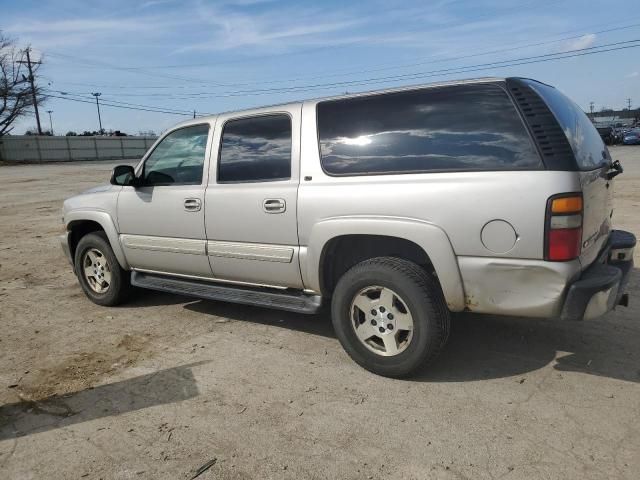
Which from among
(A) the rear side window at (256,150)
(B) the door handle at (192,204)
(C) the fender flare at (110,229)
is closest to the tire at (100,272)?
(C) the fender flare at (110,229)

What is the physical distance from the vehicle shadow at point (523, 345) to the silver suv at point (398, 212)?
453 mm

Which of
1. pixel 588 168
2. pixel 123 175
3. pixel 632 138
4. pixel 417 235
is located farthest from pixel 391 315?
pixel 632 138

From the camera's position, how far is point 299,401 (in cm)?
318

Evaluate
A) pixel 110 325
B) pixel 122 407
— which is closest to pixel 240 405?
pixel 122 407

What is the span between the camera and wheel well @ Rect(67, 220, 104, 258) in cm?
540

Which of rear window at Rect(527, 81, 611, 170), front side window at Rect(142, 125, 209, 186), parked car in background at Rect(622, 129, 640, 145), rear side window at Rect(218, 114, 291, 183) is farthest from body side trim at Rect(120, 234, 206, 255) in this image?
parked car in background at Rect(622, 129, 640, 145)

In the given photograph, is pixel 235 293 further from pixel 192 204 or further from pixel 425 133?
pixel 425 133

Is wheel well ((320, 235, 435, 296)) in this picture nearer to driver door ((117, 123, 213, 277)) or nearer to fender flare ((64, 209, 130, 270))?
driver door ((117, 123, 213, 277))

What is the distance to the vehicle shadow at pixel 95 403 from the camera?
10.0ft

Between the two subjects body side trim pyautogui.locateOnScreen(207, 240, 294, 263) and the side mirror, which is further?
the side mirror

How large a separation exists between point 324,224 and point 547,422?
183 cm

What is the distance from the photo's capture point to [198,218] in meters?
4.30

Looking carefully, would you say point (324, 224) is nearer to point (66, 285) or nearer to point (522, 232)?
point (522, 232)

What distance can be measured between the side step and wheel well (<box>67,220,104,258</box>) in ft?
2.76
